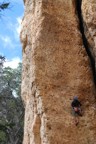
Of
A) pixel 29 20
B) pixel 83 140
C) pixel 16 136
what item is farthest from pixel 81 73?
pixel 16 136

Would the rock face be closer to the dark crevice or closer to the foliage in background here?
the dark crevice

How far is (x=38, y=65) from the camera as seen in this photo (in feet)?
34.1

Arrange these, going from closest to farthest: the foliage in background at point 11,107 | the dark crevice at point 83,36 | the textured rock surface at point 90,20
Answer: the textured rock surface at point 90,20 < the dark crevice at point 83,36 < the foliage in background at point 11,107

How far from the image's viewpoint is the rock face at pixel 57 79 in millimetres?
9758

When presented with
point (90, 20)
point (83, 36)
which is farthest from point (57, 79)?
point (90, 20)

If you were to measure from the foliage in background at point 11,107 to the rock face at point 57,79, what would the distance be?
15.9 meters

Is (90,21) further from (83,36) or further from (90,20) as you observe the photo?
(83,36)

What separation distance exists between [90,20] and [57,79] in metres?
1.85

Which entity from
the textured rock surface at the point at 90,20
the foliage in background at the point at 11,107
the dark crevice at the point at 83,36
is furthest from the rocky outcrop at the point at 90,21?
the foliage in background at the point at 11,107

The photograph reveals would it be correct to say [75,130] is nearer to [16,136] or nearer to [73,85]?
[73,85]

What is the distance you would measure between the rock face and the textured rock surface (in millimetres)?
332

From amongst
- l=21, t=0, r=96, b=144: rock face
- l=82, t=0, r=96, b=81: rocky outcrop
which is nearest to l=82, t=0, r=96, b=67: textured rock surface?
l=82, t=0, r=96, b=81: rocky outcrop

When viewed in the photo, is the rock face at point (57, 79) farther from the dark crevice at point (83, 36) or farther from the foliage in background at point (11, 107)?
the foliage in background at point (11, 107)

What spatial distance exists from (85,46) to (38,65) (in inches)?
63.5
